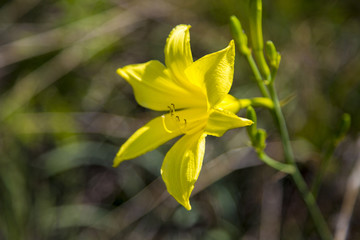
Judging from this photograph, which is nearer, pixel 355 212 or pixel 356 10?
pixel 355 212

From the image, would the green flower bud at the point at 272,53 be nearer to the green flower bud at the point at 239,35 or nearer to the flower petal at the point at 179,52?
the green flower bud at the point at 239,35

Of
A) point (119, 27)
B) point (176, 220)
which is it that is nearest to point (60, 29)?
point (119, 27)

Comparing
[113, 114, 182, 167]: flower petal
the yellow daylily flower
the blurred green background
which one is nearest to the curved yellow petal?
the yellow daylily flower

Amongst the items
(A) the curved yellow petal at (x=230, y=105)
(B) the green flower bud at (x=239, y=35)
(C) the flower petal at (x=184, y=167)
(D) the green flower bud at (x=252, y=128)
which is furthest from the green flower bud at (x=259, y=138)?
(B) the green flower bud at (x=239, y=35)

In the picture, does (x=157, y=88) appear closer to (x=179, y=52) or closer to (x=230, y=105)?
(x=179, y=52)

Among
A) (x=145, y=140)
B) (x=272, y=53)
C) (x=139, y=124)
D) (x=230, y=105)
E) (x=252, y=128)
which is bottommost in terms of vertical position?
(x=139, y=124)

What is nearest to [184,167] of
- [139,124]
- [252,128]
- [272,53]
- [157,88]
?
[252,128]

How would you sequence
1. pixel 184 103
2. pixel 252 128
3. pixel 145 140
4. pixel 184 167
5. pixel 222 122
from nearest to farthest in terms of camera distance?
pixel 222 122 → pixel 184 167 → pixel 252 128 → pixel 145 140 → pixel 184 103

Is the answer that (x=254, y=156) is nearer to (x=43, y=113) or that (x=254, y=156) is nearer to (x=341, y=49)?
(x=341, y=49)
